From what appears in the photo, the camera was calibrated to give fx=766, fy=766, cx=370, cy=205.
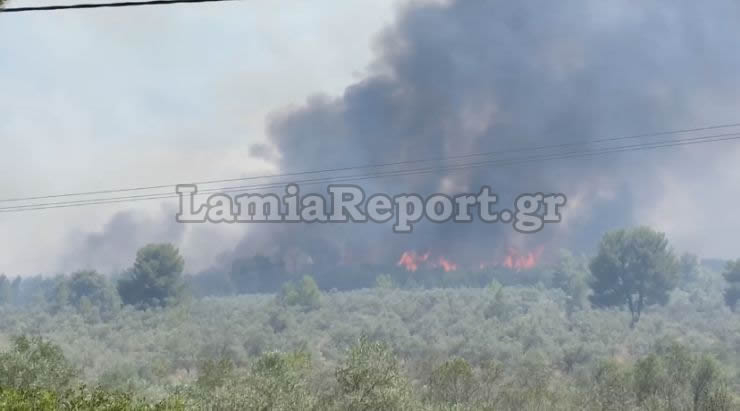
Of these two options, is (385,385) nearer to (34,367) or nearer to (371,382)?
(371,382)

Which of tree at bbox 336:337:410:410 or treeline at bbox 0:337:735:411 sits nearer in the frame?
treeline at bbox 0:337:735:411

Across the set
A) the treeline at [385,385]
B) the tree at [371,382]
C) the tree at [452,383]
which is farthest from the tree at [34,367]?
the tree at [452,383]

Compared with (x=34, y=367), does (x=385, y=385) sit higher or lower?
lower

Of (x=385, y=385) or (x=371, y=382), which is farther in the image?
(x=371, y=382)

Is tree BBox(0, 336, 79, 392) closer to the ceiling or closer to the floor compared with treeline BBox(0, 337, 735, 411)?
closer to the ceiling

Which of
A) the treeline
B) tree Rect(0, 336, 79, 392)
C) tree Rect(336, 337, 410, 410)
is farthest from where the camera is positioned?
tree Rect(336, 337, 410, 410)

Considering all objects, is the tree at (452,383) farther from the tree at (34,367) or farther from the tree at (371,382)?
the tree at (34,367)

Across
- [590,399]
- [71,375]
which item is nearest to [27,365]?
[71,375]

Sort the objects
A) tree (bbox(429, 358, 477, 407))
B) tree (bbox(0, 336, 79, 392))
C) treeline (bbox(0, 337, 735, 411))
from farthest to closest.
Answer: tree (bbox(429, 358, 477, 407)), tree (bbox(0, 336, 79, 392)), treeline (bbox(0, 337, 735, 411))

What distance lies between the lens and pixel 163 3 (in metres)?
20.5

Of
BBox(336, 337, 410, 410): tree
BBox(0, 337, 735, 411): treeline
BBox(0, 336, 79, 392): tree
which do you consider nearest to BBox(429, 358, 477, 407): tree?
BBox(0, 337, 735, 411): treeline

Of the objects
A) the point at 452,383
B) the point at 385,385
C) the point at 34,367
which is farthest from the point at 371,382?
the point at 34,367

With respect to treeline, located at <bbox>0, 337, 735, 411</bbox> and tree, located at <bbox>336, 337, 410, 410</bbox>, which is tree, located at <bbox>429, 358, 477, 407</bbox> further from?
tree, located at <bbox>336, 337, 410, 410</bbox>

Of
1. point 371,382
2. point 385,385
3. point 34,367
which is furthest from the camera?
point 371,382
